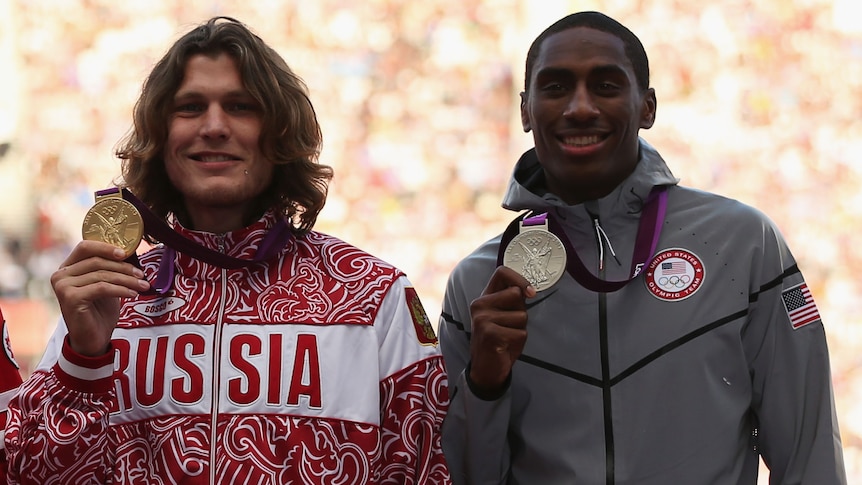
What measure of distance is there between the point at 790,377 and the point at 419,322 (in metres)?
0.71

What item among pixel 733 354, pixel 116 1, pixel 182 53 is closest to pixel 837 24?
pixel 116 1

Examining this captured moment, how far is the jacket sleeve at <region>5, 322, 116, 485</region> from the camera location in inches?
77.7

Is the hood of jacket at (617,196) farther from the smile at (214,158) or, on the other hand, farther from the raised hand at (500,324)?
the smile at (214,158)

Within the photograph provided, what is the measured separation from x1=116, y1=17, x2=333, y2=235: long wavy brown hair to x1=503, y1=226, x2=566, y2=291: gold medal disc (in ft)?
1.29

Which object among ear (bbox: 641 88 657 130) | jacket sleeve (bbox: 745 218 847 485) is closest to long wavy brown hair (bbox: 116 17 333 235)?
ear (bbox: 641 88 657 130)

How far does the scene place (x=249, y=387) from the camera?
206 centimetres

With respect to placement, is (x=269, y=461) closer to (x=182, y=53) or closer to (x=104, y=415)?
(x=104, y=415)

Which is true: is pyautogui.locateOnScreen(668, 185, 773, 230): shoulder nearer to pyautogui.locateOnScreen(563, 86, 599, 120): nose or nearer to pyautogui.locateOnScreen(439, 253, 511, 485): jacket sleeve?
pyautogui.locateOnScreen(563, 86, 599, 120): nose

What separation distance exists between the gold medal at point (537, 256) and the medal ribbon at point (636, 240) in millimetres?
29

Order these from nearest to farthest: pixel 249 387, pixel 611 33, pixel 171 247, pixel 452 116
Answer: pixel 249 387
pixel 171 247
pixel 611 33
pixel 452 116

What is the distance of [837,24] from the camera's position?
5.81 m

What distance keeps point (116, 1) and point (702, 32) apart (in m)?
2.90

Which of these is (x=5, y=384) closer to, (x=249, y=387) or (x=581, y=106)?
(x=249, y=387)

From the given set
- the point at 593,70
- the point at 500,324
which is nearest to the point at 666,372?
the point at 500,324
